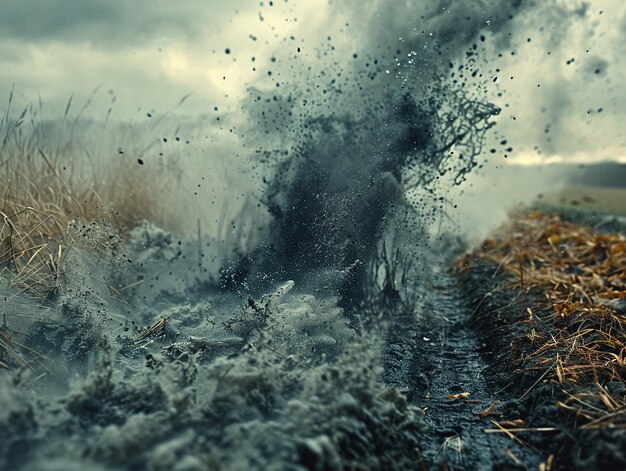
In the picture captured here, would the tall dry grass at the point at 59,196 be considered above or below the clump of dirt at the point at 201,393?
above

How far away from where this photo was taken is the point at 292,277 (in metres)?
4.41

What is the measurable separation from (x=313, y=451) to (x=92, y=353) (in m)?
1.95

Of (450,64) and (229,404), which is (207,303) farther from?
(450,64)

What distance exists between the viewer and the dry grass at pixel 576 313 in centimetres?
297

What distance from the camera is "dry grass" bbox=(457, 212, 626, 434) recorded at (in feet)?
9.75

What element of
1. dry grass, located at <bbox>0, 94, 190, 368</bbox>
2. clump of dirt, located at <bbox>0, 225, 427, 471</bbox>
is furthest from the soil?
dry grass, located at <bbox>0, 94, 190, 368</bbox>

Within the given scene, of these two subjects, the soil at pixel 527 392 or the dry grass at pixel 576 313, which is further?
the dry grass at pixel 576 313

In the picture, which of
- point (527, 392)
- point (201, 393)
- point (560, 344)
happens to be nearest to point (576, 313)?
point (560, 344)

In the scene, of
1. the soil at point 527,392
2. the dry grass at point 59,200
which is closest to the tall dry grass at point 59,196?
the dry grass at point 59,200

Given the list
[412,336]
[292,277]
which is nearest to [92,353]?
[292,277]

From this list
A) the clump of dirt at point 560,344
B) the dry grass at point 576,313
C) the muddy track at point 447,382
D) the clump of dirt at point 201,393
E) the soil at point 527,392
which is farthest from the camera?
the dry grass at point 576,313

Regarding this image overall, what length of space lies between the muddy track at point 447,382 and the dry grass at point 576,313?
39cm

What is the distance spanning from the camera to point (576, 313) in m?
4.10

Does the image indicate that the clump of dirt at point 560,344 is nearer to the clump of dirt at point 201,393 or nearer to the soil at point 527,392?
the soil at point 527,392
